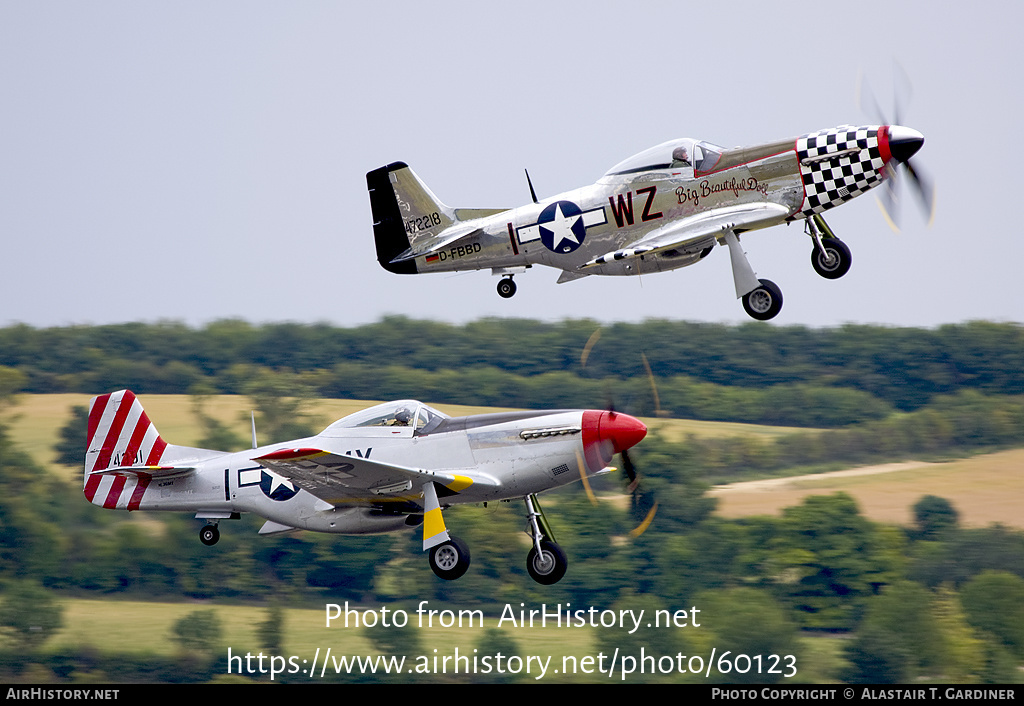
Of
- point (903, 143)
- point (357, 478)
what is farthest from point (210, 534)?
point (903, 143)

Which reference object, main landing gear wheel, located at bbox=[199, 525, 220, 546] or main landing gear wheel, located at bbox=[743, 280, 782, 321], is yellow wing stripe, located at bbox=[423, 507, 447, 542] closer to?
main landing gear wheel, located at bbox=[199, 525, 220, 546]

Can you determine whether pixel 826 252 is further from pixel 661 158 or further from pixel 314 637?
pixel 314 637

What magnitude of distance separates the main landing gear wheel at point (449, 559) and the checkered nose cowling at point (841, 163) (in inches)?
277

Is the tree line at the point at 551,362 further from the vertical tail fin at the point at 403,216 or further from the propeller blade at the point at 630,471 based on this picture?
the propeller blade at the point at 630,471

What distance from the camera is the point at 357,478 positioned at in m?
19.8

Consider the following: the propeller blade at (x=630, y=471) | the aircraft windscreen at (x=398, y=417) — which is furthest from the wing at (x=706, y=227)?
the aircraft windscreen at (x=398, y=417)

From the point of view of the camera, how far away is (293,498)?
70.5 feet

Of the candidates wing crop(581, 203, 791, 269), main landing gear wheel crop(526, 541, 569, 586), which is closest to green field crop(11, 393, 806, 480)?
main landing gear wheel crop(526, 541, 569, 586)

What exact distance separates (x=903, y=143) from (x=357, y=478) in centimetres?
926

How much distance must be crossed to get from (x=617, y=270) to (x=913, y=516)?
171 feet

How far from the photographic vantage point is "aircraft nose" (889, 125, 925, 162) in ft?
64.2

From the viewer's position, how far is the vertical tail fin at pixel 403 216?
73.7ft

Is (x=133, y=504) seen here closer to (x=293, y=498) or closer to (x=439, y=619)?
(x=293, y=498)

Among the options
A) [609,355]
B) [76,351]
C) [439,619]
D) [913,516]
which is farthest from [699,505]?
[76,351]
